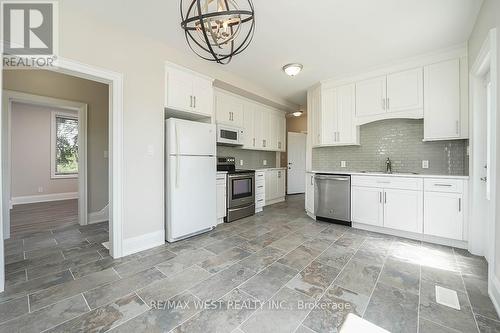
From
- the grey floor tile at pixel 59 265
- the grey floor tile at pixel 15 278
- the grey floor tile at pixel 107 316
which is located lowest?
the grey floor tile at pixel 107 316

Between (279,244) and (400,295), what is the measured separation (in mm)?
1354

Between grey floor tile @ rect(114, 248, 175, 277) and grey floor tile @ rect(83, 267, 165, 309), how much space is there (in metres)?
0.10

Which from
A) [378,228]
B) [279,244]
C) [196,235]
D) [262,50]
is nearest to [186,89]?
[262,50]

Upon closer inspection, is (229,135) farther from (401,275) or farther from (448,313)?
(448,313)

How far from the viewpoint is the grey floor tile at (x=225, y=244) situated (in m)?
2.64

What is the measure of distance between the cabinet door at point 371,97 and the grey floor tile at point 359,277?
2.49 meters

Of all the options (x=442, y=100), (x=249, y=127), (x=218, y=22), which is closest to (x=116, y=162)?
(x=218, y=22)

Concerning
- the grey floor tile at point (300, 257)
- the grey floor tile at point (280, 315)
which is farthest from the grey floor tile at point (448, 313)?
the grey floor tile at point (300, 257)

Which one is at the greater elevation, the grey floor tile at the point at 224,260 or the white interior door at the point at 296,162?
the white interior door at the point at 296,162

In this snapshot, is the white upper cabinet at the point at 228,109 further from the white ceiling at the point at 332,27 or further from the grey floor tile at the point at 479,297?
the grey floor tile at the point at 479,297

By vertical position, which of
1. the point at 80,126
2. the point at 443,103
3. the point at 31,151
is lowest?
the point at 31,151

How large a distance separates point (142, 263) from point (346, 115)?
3.85 m

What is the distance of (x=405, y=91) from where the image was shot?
3.25 m

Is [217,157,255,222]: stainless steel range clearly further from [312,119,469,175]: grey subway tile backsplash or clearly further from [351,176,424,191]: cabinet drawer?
[351,176,424,191]: cabinet drawer
